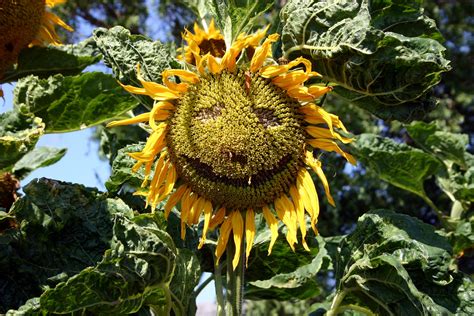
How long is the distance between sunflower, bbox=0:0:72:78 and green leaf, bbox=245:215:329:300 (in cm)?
82

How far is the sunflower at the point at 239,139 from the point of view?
171 cm

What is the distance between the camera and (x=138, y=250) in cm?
158

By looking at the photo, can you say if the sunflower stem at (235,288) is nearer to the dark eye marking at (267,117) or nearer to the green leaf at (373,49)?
the dark eye marking at (267,117)

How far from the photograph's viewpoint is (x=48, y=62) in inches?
92.1

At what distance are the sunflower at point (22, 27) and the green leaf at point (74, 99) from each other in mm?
98

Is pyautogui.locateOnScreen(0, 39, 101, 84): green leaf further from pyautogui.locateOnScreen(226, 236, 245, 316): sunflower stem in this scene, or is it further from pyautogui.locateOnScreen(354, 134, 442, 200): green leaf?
pyautogui.locateOnScreen(354, 134, 442, 200): green leaf

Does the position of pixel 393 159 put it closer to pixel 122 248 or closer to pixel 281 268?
pixel 281 268

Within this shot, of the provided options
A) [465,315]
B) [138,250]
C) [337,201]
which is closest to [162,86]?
[138,250]

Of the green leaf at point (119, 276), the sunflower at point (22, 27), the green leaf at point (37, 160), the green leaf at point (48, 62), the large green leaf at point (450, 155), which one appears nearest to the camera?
the green leaf at point (119, 276)

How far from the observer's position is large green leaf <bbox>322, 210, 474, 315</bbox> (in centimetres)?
177

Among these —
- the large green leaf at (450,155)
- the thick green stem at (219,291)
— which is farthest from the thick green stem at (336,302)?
the large green leaf at (450,155)

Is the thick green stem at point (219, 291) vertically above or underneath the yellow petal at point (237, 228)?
underneath

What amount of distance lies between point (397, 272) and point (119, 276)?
0.60 meters

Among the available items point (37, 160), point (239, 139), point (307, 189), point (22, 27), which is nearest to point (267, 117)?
point (239, 139)
